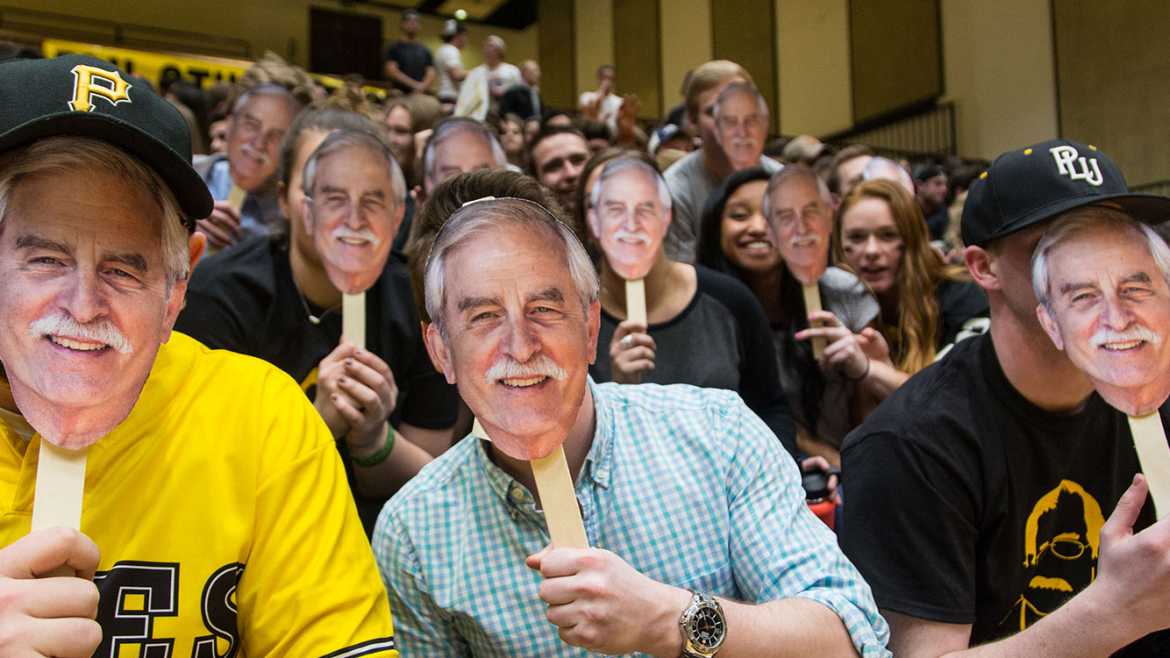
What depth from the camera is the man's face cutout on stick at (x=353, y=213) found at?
1.35 metres

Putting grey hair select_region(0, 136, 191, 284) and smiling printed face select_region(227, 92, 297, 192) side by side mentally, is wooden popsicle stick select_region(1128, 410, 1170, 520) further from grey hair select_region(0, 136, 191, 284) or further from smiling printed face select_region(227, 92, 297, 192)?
smiling printed face select_region(227, 92, 297, 192)

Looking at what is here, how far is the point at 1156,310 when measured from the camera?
105 cm

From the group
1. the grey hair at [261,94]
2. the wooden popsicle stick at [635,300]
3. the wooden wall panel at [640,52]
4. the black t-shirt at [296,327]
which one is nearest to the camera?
the wooden popsicle stick at [635,300]

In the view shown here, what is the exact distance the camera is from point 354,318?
140 centimetres

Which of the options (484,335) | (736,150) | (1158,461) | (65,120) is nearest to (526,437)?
(484,335)

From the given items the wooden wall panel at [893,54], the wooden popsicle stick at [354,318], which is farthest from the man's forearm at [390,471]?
the wooden wall panel at [893,54]

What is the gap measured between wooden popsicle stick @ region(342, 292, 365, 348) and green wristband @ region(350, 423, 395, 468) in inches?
7.9

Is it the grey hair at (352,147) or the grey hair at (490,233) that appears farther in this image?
the grey hair at (352,147)

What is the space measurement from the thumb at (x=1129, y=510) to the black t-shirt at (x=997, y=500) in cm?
26

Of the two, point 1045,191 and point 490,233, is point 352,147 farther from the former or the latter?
point 1045,191

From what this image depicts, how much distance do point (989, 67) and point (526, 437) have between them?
9656 mm

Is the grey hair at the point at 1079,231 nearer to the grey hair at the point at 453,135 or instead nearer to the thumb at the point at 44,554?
the thumb at the point at 44,554

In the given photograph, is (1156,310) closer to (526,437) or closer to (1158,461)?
(1158,461)

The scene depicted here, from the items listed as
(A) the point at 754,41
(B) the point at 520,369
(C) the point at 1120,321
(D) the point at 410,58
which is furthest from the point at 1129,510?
(A) the point at 754,41
